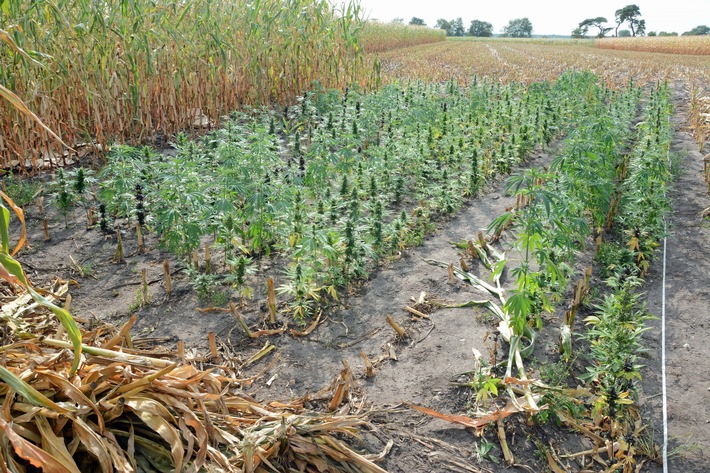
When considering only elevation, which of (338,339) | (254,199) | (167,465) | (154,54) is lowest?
(338,339)

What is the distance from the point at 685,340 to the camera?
4027 mm

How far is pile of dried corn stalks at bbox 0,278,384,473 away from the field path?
1719 mm

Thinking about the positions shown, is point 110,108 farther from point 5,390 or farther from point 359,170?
point 5,390

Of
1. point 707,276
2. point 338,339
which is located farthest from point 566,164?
point 338,339

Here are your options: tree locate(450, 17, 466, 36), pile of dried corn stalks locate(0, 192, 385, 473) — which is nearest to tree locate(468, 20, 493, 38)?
tree locate(450, 17, 466, 36)

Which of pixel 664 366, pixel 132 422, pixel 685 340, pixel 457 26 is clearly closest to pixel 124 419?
pixel 132 422

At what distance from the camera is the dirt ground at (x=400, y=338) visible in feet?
9.91

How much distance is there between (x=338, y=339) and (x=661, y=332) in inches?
87.8

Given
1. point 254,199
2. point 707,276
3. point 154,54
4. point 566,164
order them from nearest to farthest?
point 254,199 < point 707,276 < point 566,164 < point 154,54

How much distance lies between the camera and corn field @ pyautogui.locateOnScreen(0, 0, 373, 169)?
20.8 feet

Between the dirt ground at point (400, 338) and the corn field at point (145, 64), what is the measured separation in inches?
68.8

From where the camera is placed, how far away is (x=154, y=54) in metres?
7.43

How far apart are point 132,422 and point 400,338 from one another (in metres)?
2.01

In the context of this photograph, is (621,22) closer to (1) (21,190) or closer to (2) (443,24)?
(2) (443,24)
